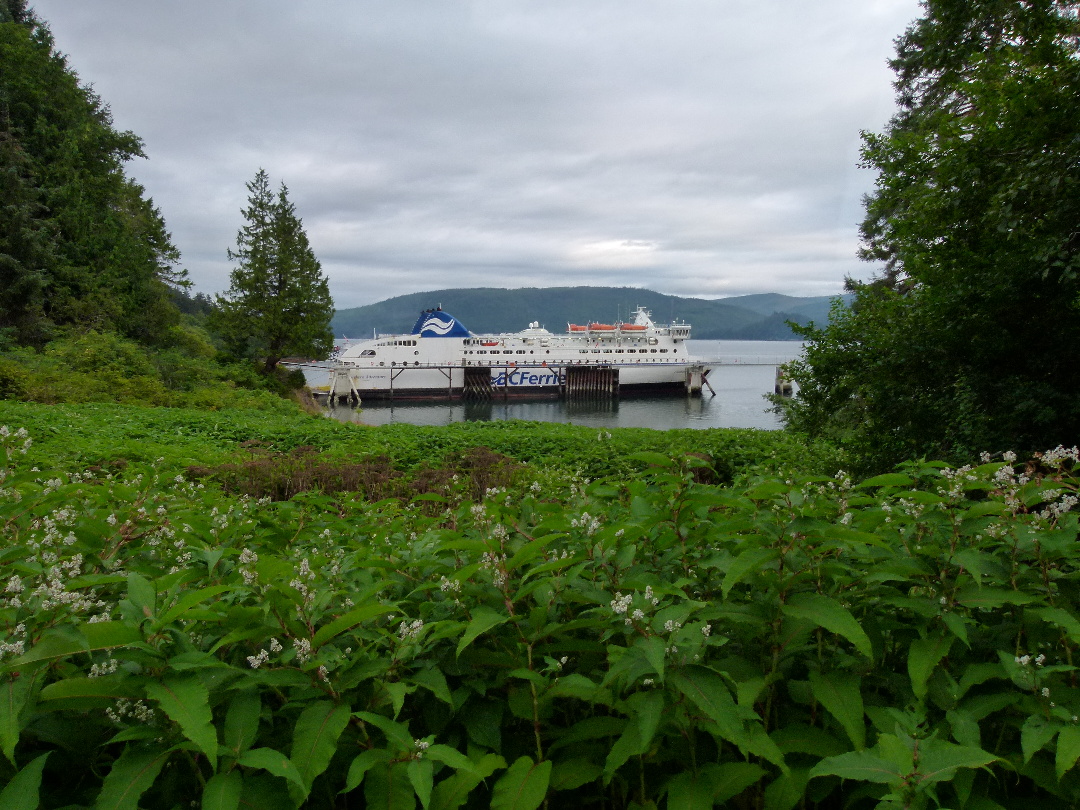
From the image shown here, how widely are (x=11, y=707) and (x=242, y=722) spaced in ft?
1.23

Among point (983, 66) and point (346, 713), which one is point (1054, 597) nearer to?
point (346, 713)

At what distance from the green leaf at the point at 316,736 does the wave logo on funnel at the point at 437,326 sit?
5190cm

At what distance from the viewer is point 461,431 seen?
38.5 feet

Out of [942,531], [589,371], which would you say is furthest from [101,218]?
[589,371]

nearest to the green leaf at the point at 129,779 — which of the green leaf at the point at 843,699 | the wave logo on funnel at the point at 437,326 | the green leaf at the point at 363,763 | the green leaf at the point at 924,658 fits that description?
the green leaf at the point at 363,763

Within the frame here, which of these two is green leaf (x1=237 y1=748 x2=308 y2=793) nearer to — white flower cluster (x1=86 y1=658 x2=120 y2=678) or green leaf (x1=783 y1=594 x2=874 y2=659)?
white flower cluster (x1=86 y1=658 x2=120 y2=678)

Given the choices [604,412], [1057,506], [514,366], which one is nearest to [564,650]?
[1057,506]

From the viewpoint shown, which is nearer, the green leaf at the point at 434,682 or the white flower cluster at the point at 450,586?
the green leaf at the point at 434,682

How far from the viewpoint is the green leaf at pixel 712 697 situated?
4.07 ft

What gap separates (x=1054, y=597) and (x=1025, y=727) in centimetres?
36

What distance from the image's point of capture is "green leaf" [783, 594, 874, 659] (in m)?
1.27

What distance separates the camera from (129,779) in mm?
1155

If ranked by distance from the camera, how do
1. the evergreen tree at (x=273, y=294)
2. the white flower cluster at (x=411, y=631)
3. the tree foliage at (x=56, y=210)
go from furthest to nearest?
1. the evergreen tree at (x=273, y=294)
2. the tree foliage at (x=56, y=210)
3. the white flower cluster at (x=411, y=631)

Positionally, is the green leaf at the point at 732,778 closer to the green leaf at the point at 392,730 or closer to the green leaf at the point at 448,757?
the green leaf at the point at 448,757
